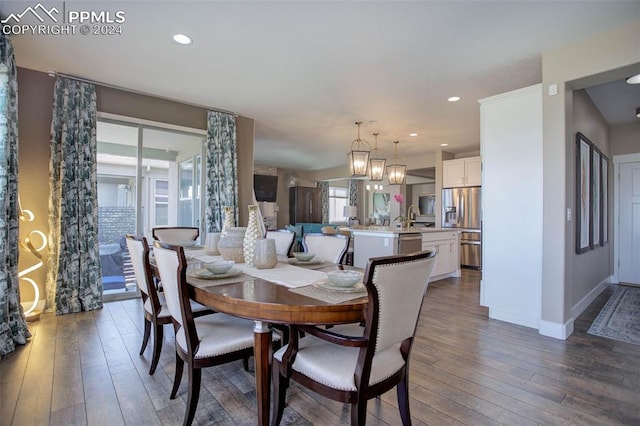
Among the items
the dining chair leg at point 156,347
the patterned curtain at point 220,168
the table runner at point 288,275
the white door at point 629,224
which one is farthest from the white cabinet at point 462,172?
the dining chair leg at point 156,347

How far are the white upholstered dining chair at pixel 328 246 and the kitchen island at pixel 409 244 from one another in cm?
169

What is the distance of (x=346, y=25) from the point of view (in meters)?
2.51

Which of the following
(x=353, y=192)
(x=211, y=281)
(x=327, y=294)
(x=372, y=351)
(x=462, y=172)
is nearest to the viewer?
(x=372, y=351)

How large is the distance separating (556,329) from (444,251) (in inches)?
102

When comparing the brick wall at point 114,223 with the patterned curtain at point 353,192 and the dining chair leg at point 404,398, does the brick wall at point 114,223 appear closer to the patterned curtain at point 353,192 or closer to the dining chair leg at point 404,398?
the dining chair leg at point 404,398

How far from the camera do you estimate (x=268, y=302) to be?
129 centimetres

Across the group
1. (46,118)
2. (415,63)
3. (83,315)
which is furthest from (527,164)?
(46,118)

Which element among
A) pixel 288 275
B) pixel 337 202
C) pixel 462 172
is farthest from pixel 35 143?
pixel 337 202

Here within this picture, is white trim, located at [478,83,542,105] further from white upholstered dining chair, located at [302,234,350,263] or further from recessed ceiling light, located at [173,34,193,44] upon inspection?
recessed ceiling light, located at [173,34,193,44]

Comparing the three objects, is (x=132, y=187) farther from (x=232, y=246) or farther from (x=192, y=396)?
(x=192, y=396)

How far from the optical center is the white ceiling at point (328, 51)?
2.33m

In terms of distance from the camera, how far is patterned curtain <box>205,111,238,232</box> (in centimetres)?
458

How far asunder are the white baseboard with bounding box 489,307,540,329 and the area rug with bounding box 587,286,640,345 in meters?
0.46

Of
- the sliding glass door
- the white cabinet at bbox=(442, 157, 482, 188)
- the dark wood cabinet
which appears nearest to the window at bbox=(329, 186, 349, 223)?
the dark wood cabinet
